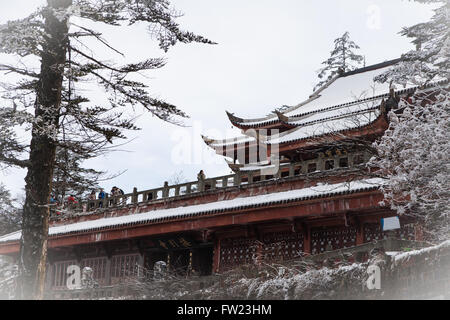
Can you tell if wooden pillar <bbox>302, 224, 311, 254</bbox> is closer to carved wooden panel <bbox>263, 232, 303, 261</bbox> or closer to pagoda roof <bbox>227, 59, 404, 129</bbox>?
carved wooden panel <bbox>263, 232, 303, 261</bbox>

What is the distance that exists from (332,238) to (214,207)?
3.59 metres

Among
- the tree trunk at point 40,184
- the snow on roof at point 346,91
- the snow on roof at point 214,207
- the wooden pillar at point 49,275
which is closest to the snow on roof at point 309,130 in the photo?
the snow on roof at point 346,91

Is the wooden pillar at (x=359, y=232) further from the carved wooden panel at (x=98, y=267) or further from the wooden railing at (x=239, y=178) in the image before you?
the carved wooden panel at (x=98, y=267)

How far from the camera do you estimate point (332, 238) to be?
16969 millimetres

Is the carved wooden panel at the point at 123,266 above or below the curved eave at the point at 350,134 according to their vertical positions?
below

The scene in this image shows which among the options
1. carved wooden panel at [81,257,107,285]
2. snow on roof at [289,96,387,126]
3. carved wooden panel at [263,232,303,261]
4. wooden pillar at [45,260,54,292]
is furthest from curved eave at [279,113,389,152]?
wooden pillar at [45,260,54,292]

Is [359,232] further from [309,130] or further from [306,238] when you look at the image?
[309,130]

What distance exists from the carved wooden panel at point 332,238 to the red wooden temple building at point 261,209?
28 mm

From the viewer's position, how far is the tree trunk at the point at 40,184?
10.1m

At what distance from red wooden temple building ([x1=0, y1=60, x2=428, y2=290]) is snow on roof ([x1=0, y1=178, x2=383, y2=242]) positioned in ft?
0.13

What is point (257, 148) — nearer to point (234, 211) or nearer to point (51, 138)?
point (234, 211)

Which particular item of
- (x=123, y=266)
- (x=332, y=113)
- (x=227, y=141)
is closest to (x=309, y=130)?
(x=332, y=113)
